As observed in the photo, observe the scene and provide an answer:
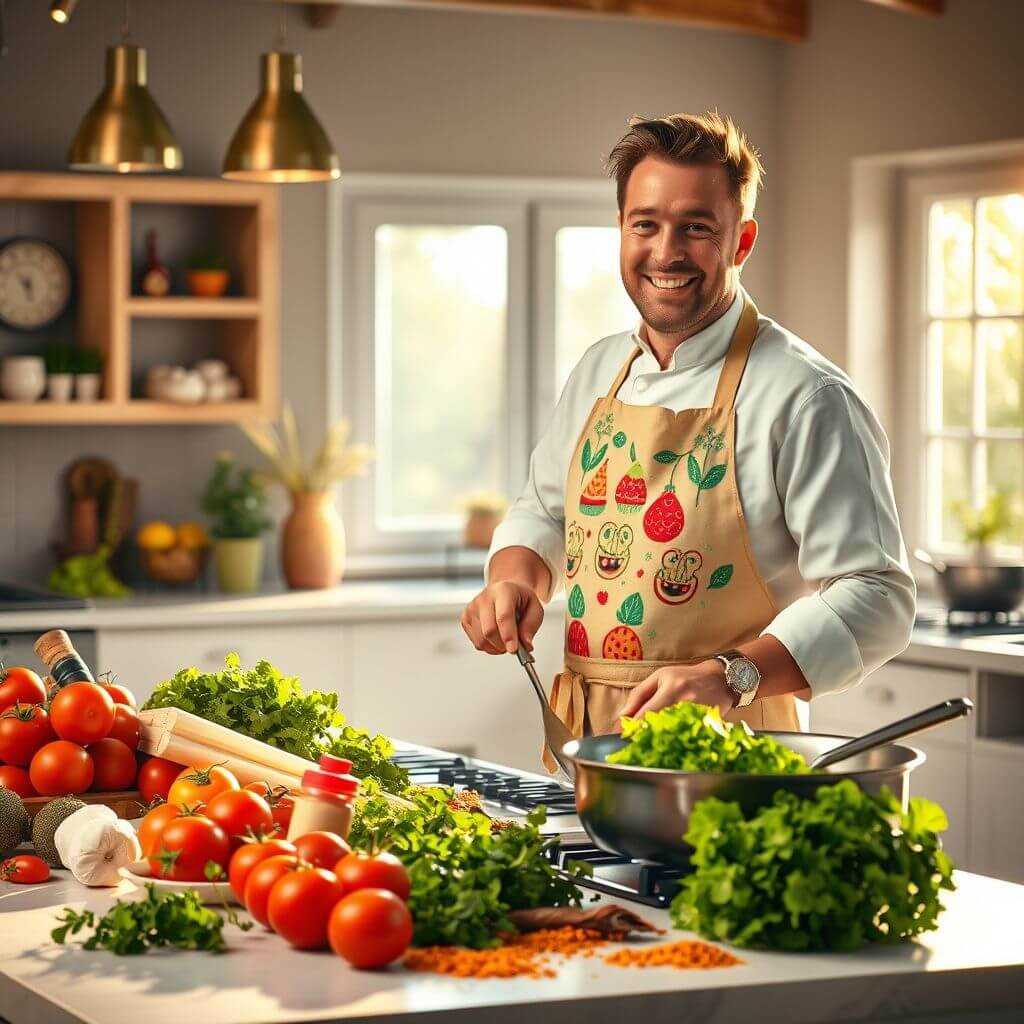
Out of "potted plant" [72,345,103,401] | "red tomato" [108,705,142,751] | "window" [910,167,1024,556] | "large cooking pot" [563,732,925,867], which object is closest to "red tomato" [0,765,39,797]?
"red tomato" [108,705,142,751]

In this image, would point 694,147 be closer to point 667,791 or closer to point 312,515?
point 667,791

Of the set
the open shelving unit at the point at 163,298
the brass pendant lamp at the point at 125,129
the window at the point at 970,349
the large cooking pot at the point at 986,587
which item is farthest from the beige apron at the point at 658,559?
the window at the point at 970,349

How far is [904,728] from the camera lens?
5.95 ft

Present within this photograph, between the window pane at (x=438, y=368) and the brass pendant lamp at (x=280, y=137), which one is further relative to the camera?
the window pane at (x=438, y=368)

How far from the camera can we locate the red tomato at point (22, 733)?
89.0 inches

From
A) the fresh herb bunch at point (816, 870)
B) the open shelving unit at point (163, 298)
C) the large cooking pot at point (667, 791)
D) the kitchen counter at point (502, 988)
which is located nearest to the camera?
the kitchen counter at point (502, 988)

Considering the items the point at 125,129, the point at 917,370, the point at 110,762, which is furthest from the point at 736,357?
the point at 917,370

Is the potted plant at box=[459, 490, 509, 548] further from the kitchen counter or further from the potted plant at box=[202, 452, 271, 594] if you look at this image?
the kitchen counter

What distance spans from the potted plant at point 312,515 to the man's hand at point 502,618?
270 centimetres

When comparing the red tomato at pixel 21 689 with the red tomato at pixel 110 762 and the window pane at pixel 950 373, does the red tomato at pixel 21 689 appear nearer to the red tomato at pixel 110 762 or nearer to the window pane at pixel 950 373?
the red tomato at pixel 110 762

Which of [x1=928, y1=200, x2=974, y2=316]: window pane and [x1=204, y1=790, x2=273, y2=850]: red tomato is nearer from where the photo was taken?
[x1=204, y1=790, x2=273, y2=850]: red tomato

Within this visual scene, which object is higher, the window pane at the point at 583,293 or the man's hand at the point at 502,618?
the window pane at the point at 583,293

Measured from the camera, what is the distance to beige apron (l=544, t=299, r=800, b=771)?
2.63m

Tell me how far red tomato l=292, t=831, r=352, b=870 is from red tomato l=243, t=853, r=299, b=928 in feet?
0.05
